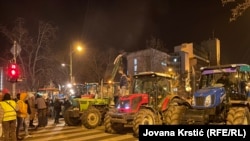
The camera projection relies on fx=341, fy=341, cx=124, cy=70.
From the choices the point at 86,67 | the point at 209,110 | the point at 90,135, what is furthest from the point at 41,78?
the point at 209,110

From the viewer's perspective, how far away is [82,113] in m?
18.1

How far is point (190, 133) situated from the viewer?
558 cm

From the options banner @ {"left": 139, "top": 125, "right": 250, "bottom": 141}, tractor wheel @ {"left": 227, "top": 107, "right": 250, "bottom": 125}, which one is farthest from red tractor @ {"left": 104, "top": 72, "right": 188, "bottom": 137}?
banner @ {"left": 139, "top": 125, "right": 250, "bottom": 141}

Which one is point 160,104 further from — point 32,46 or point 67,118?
point 32,46

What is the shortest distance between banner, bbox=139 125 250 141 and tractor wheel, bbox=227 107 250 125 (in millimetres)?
6300

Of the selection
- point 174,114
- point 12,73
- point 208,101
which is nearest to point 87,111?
point 12,73

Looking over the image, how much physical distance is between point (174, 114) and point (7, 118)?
614 centimetres

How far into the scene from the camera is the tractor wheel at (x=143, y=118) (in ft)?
43.4

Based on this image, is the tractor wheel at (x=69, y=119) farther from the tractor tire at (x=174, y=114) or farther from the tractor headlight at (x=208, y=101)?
the tractor headlight at (x=208, y=101)

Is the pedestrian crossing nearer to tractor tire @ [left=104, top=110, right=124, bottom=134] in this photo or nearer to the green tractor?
tractor tire @ [left=104, top=110, right=124, bottom=134]

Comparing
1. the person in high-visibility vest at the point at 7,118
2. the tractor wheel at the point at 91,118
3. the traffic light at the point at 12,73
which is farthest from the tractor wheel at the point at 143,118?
the traffic light at the point at 12,73

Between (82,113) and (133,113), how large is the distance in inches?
189

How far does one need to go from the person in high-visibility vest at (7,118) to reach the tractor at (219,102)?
5.85 meters

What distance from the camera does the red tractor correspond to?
543 inches
